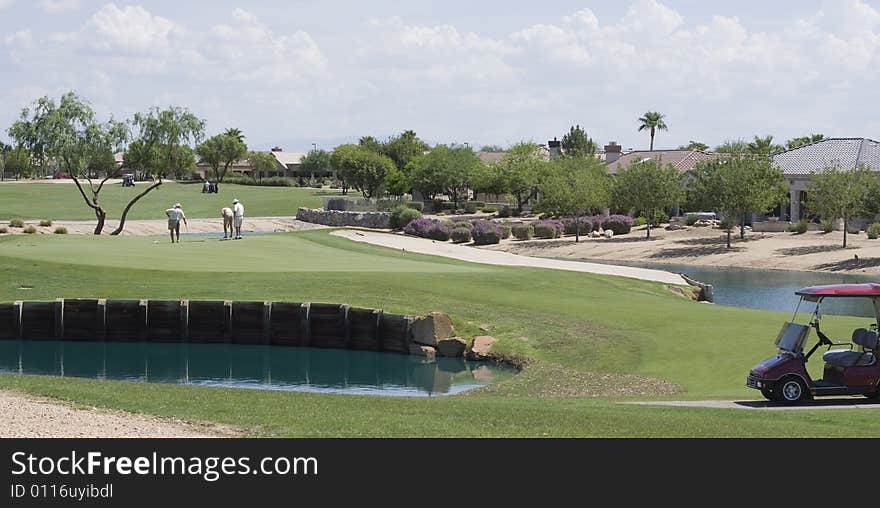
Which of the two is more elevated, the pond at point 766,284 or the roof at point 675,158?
the roof at point 675,158

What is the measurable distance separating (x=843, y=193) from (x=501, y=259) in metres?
32.9

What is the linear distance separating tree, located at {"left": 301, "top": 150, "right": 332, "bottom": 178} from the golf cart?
6758 inches

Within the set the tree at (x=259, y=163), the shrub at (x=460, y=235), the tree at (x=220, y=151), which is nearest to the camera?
the shrub at (x=460, y=235)

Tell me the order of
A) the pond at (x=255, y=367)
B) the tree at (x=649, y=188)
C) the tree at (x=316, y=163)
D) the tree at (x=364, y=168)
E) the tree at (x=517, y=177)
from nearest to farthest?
the pond at (x=255, y=367), the tree at (x=649, y=188), the tree at (x=517, y=177), the tree at (x=364, y=168), the tree at (x=316, y=163)

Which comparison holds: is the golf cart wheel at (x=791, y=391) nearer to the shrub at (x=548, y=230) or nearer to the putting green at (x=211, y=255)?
the putting green at (x=211, y=255)

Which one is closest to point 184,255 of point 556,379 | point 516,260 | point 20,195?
point 516,260

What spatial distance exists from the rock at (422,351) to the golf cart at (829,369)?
14.3 m

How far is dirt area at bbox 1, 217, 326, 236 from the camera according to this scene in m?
88.8

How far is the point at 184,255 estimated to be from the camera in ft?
154

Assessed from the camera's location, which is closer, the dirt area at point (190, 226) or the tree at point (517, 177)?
the dirt area at point (190, 226)

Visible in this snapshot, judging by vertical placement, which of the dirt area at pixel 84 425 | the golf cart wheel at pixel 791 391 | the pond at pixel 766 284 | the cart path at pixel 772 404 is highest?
the dirt area at pixel 84 425

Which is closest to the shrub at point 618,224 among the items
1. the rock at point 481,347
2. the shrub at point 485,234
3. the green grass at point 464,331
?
the shrub at point 485,234

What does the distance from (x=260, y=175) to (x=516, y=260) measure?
5596 inches

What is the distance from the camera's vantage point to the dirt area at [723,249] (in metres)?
71.6
